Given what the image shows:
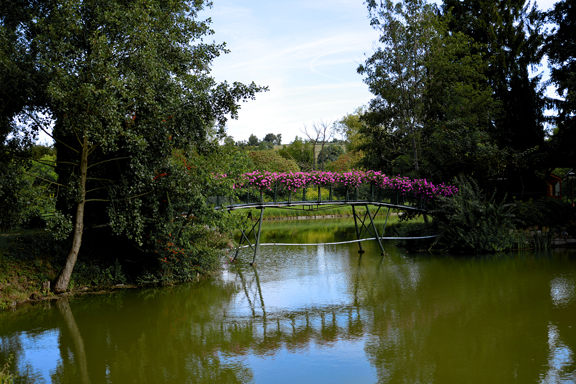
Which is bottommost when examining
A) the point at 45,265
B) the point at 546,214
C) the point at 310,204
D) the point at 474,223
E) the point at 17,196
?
the point at 45,265

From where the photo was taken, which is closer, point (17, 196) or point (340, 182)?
point (17, 196)

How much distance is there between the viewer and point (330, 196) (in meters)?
15.8

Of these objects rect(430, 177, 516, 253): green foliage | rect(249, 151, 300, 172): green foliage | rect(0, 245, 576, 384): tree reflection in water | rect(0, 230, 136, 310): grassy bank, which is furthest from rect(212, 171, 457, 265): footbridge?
rect(249, 151, 300, 172): green foliage

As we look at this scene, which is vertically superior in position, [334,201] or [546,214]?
[334,201]

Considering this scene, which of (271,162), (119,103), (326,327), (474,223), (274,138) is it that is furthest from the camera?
(274,138)

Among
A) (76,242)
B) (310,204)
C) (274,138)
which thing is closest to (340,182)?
(310,204)

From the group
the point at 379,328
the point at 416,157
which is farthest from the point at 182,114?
the point at 416,157

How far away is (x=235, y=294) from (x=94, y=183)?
4788mm

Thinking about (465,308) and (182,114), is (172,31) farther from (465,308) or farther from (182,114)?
(465,308)

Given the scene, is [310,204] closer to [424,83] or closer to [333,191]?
[333,191]

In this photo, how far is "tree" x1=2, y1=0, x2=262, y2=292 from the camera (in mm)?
9570

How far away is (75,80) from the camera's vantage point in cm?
963

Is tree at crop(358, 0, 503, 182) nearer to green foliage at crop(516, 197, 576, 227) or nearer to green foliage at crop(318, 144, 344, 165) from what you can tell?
green foliage at crop(516, 197, 576, 227)

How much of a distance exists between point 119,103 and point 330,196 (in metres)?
7.98
